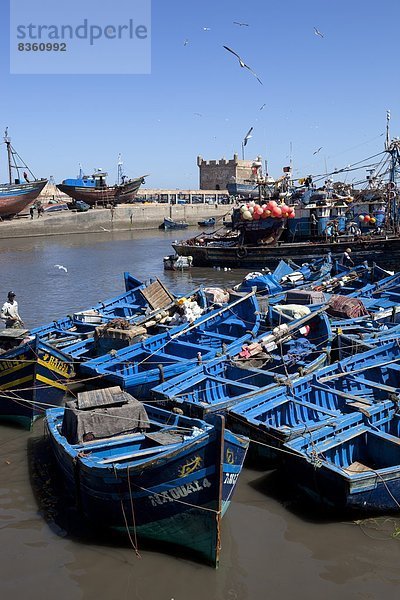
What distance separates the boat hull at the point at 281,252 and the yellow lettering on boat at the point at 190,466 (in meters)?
24.4

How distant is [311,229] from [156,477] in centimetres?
2850

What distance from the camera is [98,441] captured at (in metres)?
8.23

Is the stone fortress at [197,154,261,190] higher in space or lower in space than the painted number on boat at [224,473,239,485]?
higher

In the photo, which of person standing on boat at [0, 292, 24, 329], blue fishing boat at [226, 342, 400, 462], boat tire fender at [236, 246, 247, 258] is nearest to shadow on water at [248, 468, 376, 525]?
blue fishing boat at [226, 342, 400, 462]

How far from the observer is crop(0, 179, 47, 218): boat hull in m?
55.7

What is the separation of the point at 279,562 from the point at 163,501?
5.63ft

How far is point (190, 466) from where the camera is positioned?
22.8 ft

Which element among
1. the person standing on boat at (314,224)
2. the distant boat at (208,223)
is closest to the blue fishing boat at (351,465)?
the person standing on boat at (314,224)

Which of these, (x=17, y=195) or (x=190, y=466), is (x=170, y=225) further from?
(x=190, y=466)

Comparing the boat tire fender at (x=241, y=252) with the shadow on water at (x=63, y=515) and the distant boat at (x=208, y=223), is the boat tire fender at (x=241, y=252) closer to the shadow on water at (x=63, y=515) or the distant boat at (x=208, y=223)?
the shadow on water at (x=63, y=515)

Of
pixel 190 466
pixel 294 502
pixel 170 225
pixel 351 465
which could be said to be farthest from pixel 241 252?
pixel 170 225

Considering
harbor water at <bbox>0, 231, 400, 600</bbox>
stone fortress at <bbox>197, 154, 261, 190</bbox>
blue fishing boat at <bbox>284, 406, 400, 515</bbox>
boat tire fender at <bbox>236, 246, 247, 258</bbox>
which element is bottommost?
harbor water at <bbox>0, 231, 400, 600</bbox>

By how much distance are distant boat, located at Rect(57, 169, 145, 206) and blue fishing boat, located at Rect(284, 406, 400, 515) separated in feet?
208

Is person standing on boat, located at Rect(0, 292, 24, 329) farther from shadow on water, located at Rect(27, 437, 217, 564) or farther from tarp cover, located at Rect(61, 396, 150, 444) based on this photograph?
tarp cover, located at Rect(61, 396, 150, 444)
